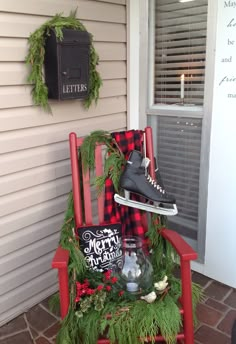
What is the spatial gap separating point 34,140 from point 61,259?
0.77 metres

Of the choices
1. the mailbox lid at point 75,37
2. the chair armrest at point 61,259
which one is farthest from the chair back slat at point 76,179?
the mailbox lid at point 75,37

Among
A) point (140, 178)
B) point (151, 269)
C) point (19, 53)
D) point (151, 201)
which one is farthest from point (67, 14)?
point (151, 269)

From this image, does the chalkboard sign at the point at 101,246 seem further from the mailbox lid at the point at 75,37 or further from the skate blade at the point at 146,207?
the mailbox lid at the point at 75,37

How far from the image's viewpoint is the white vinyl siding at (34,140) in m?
1.82

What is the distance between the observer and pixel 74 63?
6.33 feet

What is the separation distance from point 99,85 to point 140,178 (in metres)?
0.75

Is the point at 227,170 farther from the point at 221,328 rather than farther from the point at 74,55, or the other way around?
the point at 74,55

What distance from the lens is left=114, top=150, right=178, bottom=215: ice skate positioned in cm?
175

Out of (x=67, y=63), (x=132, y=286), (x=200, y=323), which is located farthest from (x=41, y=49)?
(x=200, y=323)

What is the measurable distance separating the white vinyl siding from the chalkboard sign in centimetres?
44

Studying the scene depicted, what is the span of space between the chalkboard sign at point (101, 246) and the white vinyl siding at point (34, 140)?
17.2 inches

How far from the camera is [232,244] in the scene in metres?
2.21

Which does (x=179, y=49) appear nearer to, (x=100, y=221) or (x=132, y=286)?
(x=100, y=221)

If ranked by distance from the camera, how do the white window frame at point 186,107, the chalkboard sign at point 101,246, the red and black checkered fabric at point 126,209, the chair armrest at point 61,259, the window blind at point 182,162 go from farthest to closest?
the window blind at point 182,162 < the white window frame at point 186,107 < the red and black checkered fabric at point 126,209 < the chalkboard sign at point 101,246 < the chair armrest at point 61,259
